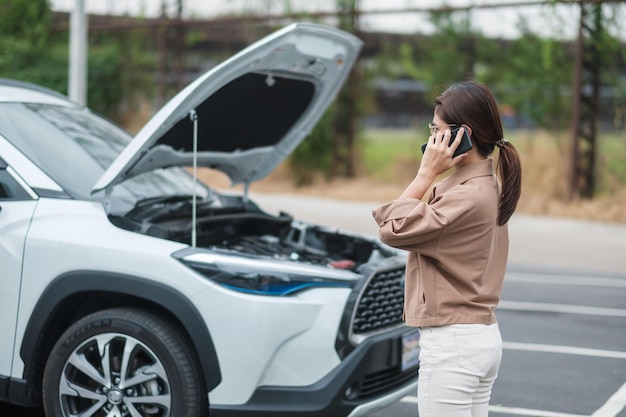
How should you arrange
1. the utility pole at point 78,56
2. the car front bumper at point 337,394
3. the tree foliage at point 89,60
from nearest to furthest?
the car front bumper at point 337,394
the utility pole at point 78,56
the tree foliage at point 89,60

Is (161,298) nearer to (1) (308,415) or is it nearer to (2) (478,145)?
(1) (308,415)

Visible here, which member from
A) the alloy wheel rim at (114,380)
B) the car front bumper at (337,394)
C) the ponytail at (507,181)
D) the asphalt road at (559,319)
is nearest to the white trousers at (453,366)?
the ponytail at (507,181)

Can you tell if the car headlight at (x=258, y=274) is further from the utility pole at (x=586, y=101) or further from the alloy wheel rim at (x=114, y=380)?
the utility pole at (x=586, y=101)

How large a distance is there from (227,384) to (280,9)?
14648mm

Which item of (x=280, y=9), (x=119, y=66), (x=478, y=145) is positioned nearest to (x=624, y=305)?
(x=478, y=145)

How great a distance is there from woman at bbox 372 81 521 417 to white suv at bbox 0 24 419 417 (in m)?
0.95

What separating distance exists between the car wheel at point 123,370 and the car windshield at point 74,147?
72 cm

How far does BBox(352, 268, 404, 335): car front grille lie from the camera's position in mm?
4027

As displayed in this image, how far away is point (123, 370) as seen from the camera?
3.92 meters

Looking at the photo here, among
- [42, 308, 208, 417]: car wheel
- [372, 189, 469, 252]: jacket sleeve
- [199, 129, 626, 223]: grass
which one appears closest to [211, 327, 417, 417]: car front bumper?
[42, 308, 208, 417]: car wheel

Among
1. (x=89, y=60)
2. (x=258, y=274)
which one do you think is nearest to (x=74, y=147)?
(x=258, y=274)

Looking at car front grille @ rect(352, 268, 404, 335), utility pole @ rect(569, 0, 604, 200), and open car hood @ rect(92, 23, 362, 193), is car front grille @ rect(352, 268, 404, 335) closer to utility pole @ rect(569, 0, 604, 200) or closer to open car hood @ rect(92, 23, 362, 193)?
open car hood @ rect(92, 23, 362, 193)

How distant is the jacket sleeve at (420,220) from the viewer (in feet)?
9.25

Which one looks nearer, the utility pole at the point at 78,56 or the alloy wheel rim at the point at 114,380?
the alloy wheel rim at the point at 114,380
